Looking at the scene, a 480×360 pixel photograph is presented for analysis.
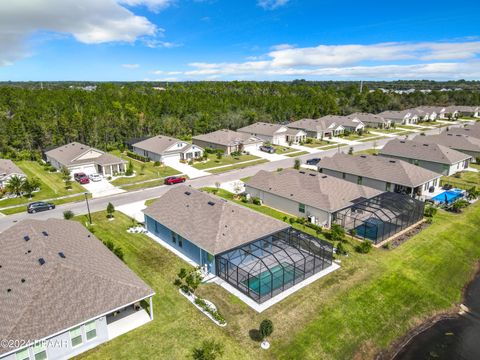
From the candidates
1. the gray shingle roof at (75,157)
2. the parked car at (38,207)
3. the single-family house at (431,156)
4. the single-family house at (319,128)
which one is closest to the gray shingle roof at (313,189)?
the single-family house at (431,156)

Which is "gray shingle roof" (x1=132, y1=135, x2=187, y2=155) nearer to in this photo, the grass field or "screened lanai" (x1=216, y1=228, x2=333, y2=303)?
the grass field

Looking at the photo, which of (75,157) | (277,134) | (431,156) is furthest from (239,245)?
(277,134)

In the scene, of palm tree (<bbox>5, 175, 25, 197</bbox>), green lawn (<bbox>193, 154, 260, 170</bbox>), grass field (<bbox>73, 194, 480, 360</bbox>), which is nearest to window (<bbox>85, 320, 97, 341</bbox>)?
grass field (<bbox>73, 194, 480, 360</bbox>)

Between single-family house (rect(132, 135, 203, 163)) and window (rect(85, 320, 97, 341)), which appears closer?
window (rect(85, 320, 97, 341))

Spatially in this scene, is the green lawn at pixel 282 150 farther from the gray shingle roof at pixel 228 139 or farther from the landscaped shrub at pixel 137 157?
the landscaped shrub at pixel 137 157

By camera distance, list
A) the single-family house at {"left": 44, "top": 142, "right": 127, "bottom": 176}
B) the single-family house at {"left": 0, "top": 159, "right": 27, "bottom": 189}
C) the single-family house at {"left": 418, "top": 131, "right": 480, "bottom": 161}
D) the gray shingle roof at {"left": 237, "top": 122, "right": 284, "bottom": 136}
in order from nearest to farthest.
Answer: the single-family house at {"left": 0, "top": 159, "right": 27, "bottom": 189}, the single-family house at {"left": 44, "top": 142, "right": 127, "bottom": 176}, the single-family house at {"left": 418, "top": 131, "right": 480, "bottom": 161}, the gray shingle roof at {"left": 237, "top": 122, "right": 284, "bottom": 136}

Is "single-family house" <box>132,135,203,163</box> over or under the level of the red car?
over

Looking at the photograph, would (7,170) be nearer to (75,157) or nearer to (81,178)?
(75,157)
